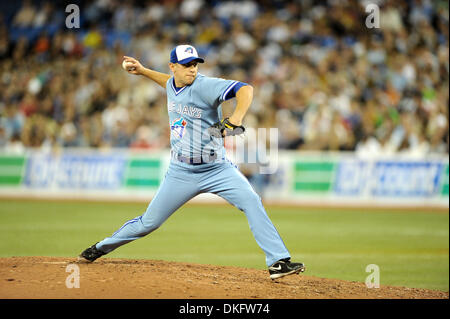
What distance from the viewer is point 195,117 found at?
21.3 ft

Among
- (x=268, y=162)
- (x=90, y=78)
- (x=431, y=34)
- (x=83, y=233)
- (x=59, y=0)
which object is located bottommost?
(x=83, y=233)

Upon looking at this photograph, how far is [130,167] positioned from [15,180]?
3.38 m

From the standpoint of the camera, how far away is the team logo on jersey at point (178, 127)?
259 inches

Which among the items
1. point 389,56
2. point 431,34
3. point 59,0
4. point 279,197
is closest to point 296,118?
point 279,197

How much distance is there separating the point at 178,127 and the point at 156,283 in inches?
60.4

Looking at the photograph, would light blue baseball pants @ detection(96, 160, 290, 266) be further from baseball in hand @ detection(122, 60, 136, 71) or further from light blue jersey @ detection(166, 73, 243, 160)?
baseball in hand @ detection(122, 60, 136, 71)

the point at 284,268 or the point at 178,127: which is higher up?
the point at 178,127

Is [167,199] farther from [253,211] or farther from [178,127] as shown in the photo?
[253,211]

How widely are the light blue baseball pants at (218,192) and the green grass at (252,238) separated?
3001 mm

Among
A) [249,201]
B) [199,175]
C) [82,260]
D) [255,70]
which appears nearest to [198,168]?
[199,175]

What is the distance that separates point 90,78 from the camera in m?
21.5

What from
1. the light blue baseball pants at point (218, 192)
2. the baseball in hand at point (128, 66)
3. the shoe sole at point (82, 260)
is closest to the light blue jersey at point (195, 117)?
the light blue baseball pants at point (218, 192)

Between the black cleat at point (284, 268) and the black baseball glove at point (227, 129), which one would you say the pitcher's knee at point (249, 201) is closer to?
the black cleat at point (284, 268)

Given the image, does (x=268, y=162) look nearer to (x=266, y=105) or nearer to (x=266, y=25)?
(x=266, y=105)
